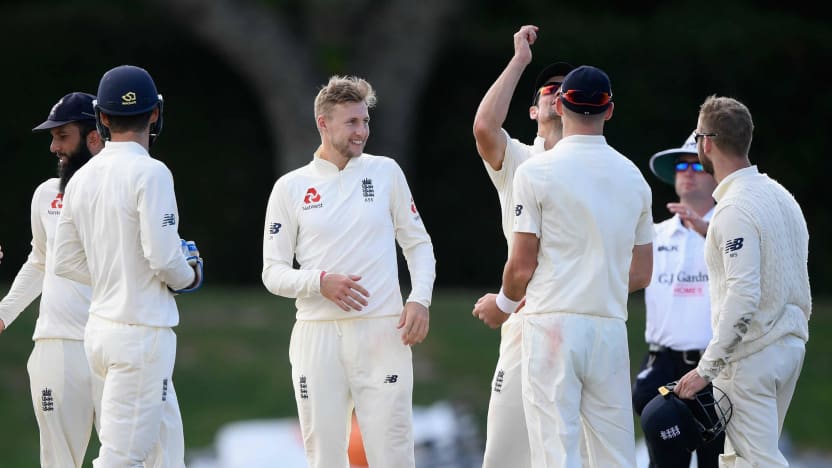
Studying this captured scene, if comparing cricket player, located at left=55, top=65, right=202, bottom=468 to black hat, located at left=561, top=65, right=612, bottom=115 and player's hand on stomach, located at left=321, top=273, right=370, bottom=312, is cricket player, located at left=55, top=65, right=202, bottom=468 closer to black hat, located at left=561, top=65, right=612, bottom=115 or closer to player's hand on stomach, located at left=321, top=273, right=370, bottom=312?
player's hand on stomach, located at left=321, top=273, right=370, bottom=312

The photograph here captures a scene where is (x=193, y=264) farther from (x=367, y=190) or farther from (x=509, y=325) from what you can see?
(x=509, y=325)

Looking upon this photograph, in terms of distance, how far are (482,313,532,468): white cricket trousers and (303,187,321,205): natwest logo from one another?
112 cm

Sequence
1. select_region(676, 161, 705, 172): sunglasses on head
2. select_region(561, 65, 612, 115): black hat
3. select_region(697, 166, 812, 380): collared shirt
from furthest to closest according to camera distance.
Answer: select_region(676, 161, 705, 172): sunglasses on head < select_region(697, 166, 812, 380): collared shirt < select_region(561, 65, 612, 115): black hat

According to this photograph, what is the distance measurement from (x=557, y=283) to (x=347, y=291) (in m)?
1.05

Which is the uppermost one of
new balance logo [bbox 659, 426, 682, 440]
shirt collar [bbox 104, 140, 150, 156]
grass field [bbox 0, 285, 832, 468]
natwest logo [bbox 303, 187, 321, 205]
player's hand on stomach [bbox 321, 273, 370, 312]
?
shirt collar [bbox 104, 140, 150, 156]

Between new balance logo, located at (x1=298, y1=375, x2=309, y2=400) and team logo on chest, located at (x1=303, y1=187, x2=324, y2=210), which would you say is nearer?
new balance logo, located at (x1=298, y1=375, x2=309, y2=400)

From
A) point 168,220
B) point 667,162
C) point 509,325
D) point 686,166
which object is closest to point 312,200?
point 168,220

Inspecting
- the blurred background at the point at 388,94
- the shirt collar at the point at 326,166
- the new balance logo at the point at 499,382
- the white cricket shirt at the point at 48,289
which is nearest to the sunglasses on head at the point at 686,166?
the new balance logo at the point at 499,382

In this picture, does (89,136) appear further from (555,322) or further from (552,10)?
(552,10)

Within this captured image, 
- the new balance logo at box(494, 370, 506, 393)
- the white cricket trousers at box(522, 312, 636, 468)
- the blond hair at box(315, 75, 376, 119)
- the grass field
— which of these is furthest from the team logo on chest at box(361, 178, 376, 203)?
the grass field

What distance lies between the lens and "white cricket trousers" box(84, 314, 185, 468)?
17.9 feet

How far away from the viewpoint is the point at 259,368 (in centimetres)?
1271

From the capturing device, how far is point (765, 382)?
565cm

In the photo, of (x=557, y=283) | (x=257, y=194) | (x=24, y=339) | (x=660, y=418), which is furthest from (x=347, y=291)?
(x=257, y=194)
